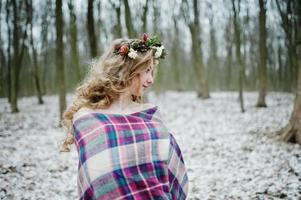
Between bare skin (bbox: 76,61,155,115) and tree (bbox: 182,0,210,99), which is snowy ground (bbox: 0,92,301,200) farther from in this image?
tree (bbox: 182,0,210,99)

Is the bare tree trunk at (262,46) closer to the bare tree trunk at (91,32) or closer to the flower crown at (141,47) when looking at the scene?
the bare tree trunk at (91,32)

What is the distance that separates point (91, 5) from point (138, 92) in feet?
30.0

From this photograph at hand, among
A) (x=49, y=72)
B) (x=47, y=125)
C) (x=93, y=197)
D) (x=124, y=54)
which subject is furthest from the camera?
(x=49, y=72)

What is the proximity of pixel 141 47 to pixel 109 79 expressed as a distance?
1.23 ft

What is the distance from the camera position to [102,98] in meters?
2.43

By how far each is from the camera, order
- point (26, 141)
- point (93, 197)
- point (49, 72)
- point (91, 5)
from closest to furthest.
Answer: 1. point (93, 197)
2. point (26, 141)
3. point (91, 5)
4. point (49, 72)

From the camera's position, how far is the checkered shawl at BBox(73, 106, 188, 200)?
2139 millimetres

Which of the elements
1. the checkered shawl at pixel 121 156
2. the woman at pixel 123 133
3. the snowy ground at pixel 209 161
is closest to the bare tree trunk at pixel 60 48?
the snowy ground at pixel 209 161

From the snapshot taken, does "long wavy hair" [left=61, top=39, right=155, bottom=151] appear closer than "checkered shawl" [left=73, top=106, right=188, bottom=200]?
No

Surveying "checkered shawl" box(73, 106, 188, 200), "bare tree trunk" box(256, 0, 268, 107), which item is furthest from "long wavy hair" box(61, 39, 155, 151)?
"bare tree trunk" box(256, 0, 268, 107)

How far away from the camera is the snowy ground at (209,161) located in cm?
579

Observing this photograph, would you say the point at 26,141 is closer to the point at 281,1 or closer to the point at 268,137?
the point at 268,137

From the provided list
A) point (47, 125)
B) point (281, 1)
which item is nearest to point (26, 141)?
point (47, 125)

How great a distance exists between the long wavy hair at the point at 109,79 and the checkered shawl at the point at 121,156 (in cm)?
17
